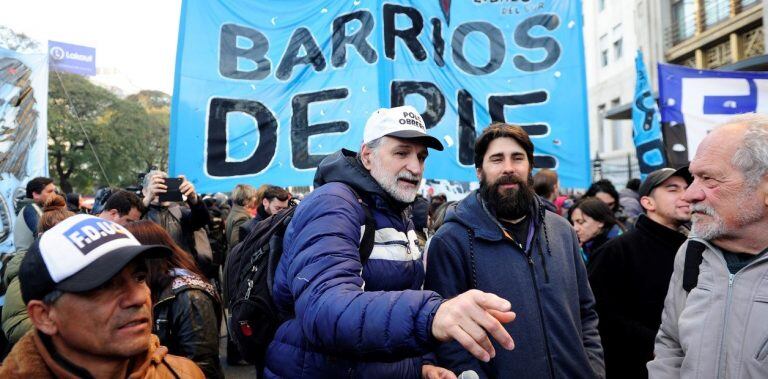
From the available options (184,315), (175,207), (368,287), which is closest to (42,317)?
(184,315)

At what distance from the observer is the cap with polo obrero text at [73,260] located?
1.52m

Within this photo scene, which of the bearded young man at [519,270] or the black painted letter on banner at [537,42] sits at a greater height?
the black painted letter on banner at [537,42]

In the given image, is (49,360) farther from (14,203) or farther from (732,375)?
(14,203)

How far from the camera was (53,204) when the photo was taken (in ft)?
12.6

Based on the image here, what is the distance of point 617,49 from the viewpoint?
2759 centimetres

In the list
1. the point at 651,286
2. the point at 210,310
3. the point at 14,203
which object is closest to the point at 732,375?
the point at 651,286

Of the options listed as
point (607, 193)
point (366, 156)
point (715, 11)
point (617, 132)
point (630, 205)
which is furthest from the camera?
point (617, 132)

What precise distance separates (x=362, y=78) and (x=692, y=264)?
3816mm

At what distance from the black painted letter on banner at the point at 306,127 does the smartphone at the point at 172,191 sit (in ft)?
3.83

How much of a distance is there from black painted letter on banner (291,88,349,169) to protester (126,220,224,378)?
8.70ft

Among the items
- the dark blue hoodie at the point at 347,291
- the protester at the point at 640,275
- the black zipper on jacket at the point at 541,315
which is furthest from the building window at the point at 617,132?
the dark blue hoodie at the point at 347,291

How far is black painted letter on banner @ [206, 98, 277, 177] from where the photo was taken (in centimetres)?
492

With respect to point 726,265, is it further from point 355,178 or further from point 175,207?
point 175,207

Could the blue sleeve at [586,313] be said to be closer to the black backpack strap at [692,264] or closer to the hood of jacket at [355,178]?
the black backpack strap at [692,264]
